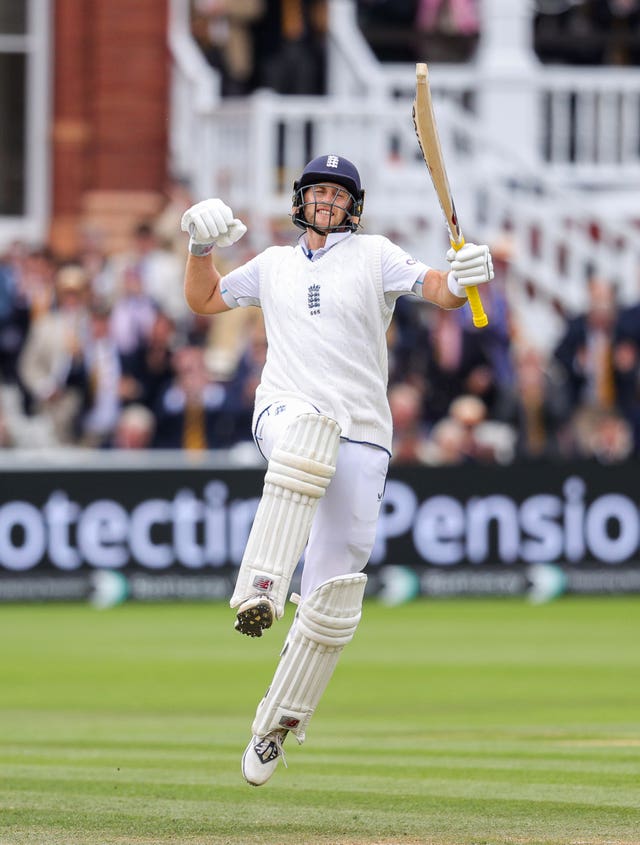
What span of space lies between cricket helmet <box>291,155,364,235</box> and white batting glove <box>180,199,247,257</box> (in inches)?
8.3

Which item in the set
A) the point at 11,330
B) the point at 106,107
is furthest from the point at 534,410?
the point at 106,107

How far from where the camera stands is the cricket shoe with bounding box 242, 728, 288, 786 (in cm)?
701

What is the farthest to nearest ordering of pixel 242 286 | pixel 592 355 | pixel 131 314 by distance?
pixel 592 355 → pixel 131 314 → pixel 242 286

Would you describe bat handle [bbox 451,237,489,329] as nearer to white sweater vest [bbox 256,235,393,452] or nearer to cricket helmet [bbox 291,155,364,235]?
white sweater vest [bbox 256,235,393,452]

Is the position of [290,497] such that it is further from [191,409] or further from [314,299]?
[191,409]

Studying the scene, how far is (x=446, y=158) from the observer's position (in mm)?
18688

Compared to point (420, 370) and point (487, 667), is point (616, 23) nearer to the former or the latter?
point (420, 370)

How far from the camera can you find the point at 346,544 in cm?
711

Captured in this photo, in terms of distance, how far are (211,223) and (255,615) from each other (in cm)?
139

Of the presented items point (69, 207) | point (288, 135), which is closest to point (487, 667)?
point (288, 135)

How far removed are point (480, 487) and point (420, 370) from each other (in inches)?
45.5

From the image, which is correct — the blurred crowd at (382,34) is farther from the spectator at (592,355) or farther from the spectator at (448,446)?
the spectator at (448,446)

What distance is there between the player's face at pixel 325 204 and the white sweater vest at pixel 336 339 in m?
0.10

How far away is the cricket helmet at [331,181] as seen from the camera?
7.14 m
